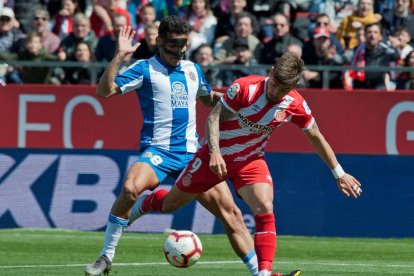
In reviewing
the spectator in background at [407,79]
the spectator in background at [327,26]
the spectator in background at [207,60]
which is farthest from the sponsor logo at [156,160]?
the spectator in background at [327,26]

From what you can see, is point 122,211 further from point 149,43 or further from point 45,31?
point 45,31

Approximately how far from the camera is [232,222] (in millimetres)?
10445

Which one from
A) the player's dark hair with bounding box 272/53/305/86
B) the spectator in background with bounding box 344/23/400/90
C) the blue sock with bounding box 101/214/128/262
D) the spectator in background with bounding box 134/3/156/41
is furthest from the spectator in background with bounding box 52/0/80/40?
the player's dark hair with bounding box 272/53/305/86

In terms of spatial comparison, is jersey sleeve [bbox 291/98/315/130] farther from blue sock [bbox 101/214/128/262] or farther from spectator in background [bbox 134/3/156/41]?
spectator in background [bbox 134/3/156/41]

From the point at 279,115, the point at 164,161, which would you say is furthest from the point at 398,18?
the point at 279,115

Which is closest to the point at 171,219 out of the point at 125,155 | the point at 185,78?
the point at 125,155

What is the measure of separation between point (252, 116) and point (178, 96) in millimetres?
1473

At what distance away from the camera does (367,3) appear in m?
18.8

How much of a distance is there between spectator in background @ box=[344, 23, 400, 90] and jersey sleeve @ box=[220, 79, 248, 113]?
7195 millimetres

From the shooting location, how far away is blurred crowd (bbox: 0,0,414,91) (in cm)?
1747

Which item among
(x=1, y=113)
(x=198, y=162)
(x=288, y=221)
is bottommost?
(x=288, y=221)

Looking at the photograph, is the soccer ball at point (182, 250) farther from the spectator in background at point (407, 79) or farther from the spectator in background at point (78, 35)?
the spectator in background at point (78, 35)

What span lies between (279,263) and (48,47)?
770 centimetres

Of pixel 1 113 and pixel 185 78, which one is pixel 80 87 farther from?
pixel 185 78
